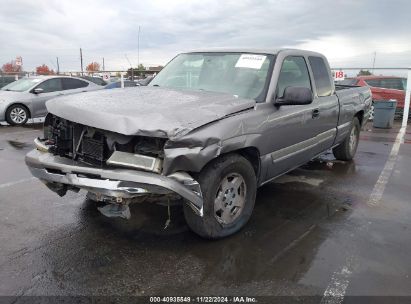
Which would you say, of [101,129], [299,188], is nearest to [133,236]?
[101,129]

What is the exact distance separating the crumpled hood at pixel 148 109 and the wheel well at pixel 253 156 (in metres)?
0.44

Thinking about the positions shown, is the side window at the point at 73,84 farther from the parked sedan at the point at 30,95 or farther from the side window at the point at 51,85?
the side window at the point at 51,85

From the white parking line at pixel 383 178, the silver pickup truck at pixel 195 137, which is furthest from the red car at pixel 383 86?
the silver pickup truck at pixel 195 137

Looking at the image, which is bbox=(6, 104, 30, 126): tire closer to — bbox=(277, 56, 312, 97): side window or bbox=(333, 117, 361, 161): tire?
bbox=(333, 117, 361, 161): tire

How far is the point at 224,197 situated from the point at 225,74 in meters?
1.59

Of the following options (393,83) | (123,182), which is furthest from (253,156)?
(393,83)

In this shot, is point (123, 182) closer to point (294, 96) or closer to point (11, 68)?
point (294, 96)

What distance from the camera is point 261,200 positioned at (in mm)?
5098

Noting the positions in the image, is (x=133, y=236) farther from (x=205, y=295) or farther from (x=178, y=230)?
(x=205, y=295)

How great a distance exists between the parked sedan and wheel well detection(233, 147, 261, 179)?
10.2 meters

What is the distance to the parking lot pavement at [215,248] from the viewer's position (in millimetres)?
3096

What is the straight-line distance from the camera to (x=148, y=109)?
11.3 feet

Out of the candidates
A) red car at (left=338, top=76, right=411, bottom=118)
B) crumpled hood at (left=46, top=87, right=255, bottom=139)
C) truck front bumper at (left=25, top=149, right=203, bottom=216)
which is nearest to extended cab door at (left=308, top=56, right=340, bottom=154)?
crumpled hood at (left=46, top=87, right=255, bottom=139)

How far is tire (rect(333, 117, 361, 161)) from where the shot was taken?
725cm
